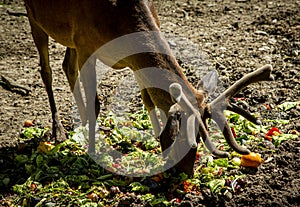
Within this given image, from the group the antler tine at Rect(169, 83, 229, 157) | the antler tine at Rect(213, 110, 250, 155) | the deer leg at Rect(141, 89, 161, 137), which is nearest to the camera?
the antler tine at Rect(169, 83, 229, 157)

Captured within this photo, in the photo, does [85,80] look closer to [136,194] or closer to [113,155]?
[113,155]

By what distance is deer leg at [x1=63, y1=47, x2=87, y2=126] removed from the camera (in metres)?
6.54

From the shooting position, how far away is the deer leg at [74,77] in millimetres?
6535

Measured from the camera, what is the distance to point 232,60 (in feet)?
24.9

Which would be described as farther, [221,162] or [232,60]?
[232,60]

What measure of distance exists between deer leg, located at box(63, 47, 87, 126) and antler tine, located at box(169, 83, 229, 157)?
7.67ft

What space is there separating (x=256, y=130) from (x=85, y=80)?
2.19 m

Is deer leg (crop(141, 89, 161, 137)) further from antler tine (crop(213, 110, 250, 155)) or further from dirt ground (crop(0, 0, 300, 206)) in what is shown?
dirt ground (crop(0, 0, 300, 206))

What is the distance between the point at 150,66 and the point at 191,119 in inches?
29.6

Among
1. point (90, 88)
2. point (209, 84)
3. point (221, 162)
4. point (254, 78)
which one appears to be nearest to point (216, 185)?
point (221, 162)

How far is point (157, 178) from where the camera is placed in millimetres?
5227

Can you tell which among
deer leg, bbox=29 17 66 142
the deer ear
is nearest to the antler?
the deer ear

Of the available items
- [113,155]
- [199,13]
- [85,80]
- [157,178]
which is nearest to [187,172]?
[157,178]

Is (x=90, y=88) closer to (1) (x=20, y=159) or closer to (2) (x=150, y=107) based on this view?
(2) (x=150, y=107)
